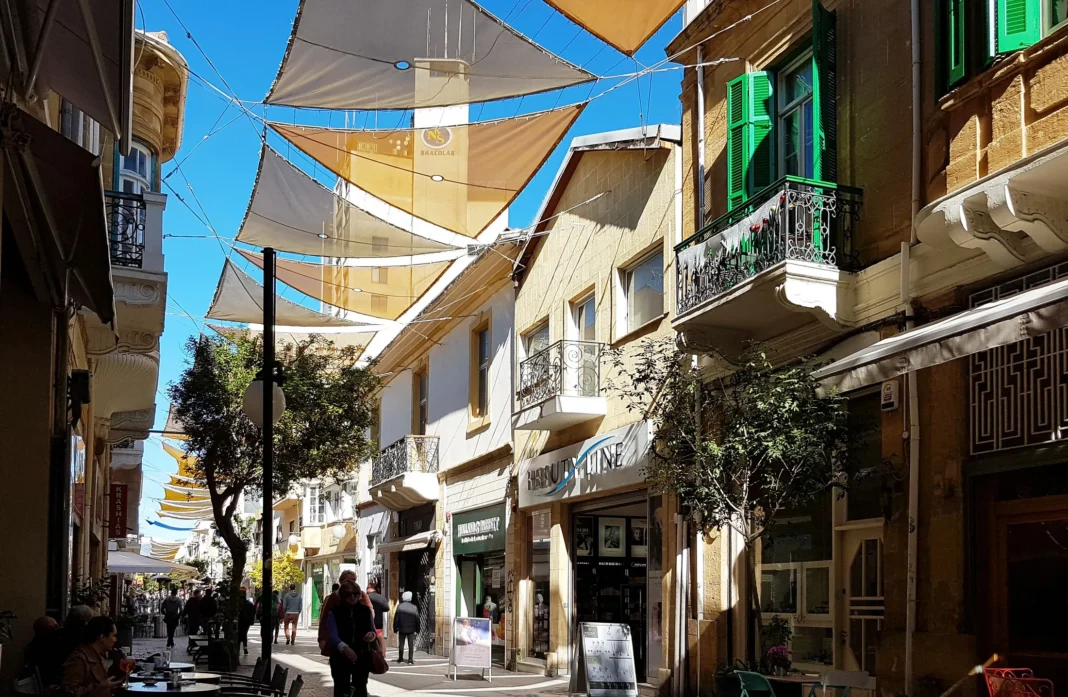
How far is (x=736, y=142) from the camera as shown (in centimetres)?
1485

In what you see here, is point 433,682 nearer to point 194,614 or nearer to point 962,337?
point 962,337

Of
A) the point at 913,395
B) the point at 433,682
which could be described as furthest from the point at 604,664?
the point at 433,682

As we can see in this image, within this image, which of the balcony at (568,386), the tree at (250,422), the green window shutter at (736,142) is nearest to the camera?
the green window shutter at (736,142)

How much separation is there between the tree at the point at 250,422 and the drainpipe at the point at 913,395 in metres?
13.1

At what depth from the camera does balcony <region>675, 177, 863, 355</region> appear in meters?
12.4

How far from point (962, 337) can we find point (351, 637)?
6897 millimetres

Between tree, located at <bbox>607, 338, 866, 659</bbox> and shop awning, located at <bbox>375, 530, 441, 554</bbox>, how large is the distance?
17.1 meters

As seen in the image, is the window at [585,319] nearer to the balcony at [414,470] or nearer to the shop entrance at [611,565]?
the shop entrance at [611,565]

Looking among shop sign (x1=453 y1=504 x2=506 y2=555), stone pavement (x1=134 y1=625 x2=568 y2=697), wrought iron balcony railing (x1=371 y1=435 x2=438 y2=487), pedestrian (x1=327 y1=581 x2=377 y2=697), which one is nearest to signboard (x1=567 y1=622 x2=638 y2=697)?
pedestrian (x1=327 y1=581 x2=377 y2=697)

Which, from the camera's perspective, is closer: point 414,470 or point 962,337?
point 962,337

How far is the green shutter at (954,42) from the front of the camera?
35.9 ft

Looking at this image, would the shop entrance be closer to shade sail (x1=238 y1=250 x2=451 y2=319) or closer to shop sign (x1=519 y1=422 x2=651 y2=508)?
shop sign (x1=519 y1=422 x2=651 y2=508)

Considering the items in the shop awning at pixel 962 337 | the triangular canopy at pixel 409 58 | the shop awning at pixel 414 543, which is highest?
the triangular canopy at pixel 409 58

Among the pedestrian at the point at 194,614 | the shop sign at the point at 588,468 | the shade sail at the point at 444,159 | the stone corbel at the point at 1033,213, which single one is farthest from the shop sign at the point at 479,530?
the stone corbel at the point at 1033,213
